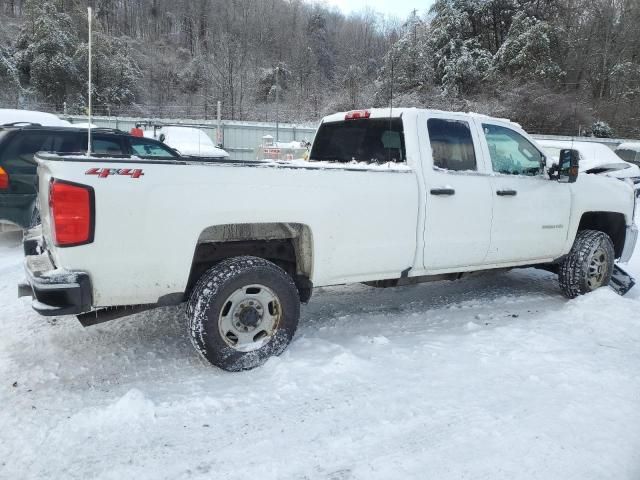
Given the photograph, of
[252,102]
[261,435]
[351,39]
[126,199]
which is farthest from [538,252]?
[351,39]

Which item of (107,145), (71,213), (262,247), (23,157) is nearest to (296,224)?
(262,247)

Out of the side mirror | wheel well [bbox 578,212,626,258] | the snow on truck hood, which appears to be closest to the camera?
the side mirror

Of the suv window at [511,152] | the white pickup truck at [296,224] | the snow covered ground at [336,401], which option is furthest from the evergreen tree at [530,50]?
the snow covered ground at [336,401]

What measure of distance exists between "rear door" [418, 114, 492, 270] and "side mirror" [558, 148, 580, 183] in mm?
887

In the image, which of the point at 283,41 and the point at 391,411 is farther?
the point at 283,41

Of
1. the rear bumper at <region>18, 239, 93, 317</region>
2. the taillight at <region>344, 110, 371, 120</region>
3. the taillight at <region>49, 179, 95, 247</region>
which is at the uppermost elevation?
the taillight at <region>344, 110, 371, 120</region>

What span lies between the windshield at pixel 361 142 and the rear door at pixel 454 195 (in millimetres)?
250

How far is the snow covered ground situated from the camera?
2.52 meters

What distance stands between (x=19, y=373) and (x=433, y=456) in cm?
270

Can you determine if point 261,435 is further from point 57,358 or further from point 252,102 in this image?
point 252,102

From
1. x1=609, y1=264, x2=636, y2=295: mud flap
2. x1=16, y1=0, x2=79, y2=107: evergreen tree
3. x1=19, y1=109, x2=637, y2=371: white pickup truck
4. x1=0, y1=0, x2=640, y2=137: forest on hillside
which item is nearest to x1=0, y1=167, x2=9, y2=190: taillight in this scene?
x1=19, y1=109, x2=637, y2=371: white pickup truck

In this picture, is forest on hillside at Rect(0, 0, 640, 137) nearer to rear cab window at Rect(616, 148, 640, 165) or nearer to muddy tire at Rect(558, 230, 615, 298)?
rear cab window at Rect(616, 148, 640, 165)

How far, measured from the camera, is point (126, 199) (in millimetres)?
2969

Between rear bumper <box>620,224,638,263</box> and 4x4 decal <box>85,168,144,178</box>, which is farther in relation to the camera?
rear bumper <box>620,224,638,263</box>
